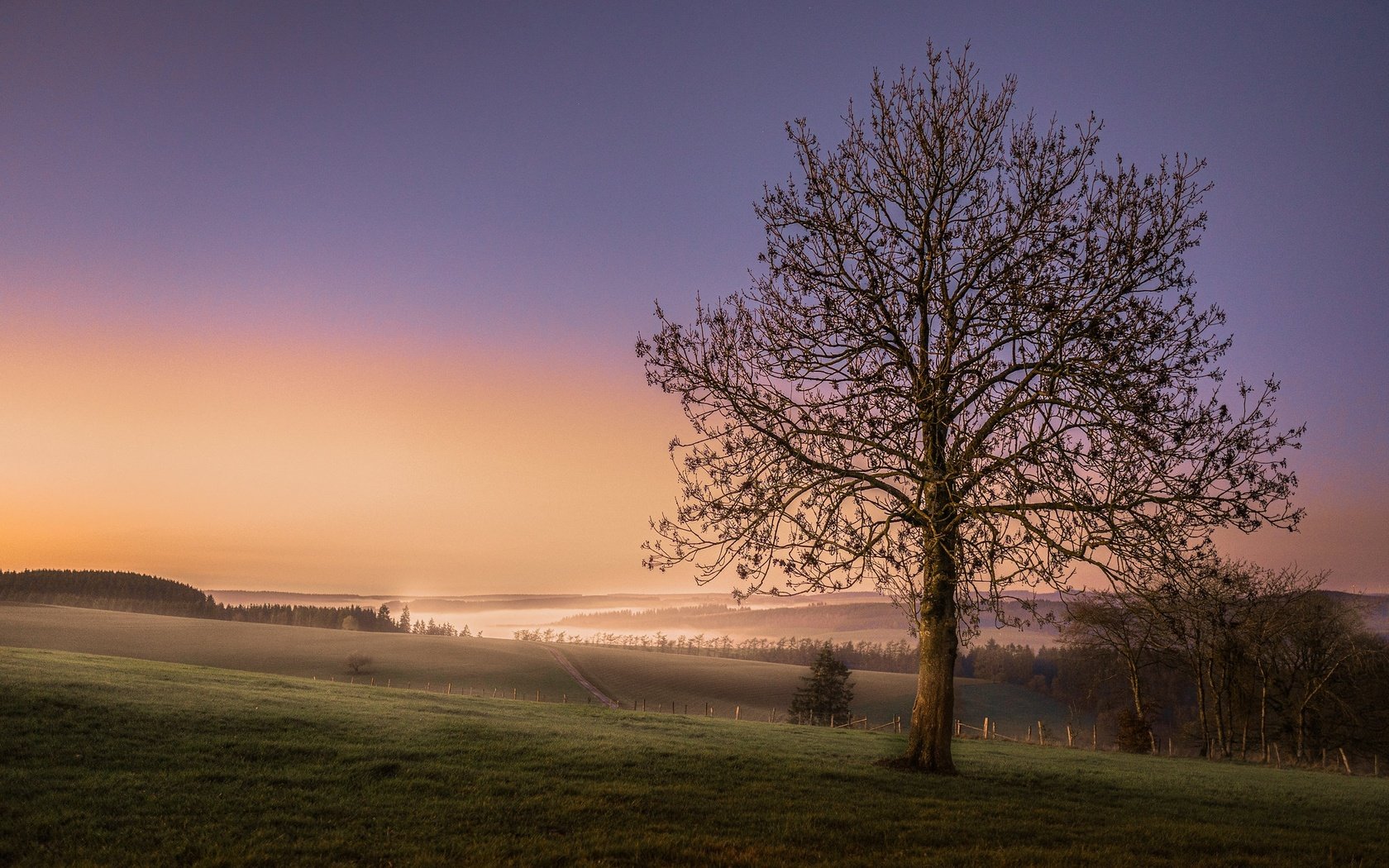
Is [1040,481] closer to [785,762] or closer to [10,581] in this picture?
[785,762]

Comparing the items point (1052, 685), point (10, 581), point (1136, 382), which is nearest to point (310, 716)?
point (1136, 382)

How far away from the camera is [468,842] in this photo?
29.3 ft

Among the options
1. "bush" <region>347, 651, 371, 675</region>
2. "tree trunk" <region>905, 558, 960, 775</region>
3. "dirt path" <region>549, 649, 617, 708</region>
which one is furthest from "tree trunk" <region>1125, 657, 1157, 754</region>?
"bush" <region>347, 651, 371, 675</region>

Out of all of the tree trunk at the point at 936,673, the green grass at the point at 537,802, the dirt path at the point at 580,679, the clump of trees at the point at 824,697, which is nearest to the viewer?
the green grass at the point at 537,802

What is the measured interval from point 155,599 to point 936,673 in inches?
8157

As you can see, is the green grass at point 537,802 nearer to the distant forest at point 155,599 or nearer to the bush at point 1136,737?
the bush at point 1136,737

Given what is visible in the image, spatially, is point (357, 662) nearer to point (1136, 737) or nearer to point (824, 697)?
point (824, 697)

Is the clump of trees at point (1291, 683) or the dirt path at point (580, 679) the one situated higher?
the clump of trees at point (1291, 683)

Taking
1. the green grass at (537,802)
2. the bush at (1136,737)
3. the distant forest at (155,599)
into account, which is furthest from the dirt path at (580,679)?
the distant forest at (155,599)

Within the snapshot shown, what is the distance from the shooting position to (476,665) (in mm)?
95188

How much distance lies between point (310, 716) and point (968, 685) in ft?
379

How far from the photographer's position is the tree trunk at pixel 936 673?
52.3 feet

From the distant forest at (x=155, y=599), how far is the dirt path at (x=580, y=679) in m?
71.7

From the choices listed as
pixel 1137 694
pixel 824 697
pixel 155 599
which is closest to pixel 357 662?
pixel 824 697
